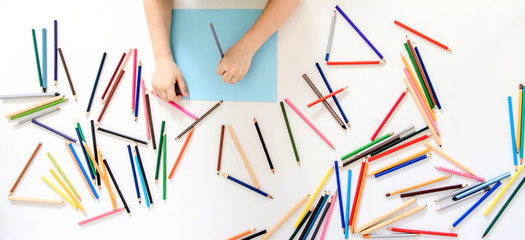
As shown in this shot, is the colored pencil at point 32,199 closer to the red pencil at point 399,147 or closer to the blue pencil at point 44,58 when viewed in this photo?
the blue pencil at point 44,58

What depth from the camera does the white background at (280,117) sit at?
0.62m

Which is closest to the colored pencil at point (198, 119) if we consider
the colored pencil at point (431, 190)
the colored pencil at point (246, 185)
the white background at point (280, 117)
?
the white background at point (280, 117)

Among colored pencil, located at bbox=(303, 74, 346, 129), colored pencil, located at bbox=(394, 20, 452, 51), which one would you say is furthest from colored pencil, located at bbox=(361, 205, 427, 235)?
colored pencil, located at bbox=(394, 20, 452, 51)

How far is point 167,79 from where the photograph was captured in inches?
25.2

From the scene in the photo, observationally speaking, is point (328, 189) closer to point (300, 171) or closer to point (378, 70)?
point (300, 171)

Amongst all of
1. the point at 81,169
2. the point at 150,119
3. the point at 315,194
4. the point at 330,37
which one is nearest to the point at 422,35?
the point at 330,37

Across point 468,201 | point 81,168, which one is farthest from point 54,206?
point 468,201

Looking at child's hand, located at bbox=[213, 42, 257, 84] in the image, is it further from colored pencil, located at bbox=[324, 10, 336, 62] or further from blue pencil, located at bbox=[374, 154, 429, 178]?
blue pencil, located at bbox=[374, 154, 429, 178]

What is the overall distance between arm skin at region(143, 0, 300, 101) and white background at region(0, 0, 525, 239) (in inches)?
1.8

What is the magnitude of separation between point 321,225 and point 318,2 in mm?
494

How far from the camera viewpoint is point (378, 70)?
64cm

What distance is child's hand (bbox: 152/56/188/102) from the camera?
64cm

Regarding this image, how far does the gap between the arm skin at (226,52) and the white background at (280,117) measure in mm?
45

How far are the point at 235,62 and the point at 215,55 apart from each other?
2.9 inches
